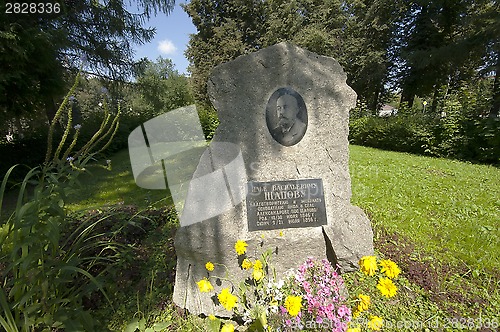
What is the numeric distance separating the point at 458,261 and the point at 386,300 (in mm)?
1137

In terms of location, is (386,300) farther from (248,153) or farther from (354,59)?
(354,59)

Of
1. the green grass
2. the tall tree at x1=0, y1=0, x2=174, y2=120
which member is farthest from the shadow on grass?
the tall tree at x1=0, y1=0, x2=174, y2=120

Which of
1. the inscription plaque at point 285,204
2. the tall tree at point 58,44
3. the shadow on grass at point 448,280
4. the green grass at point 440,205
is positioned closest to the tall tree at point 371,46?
the green grass at point 440,205

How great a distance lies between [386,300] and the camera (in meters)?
2.25

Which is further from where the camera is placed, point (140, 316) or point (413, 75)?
point (413, 75)

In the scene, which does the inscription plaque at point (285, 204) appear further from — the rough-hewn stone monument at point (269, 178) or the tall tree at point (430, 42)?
the tall tree at point (430, 42)

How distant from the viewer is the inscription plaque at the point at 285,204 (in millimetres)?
2203

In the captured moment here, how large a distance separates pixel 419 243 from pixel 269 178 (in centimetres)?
219

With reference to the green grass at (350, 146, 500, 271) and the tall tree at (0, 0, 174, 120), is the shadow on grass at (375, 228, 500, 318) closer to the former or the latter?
the green grass at (350, 146, 500, 271)

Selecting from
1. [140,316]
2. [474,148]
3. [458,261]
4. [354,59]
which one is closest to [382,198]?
[458,261]

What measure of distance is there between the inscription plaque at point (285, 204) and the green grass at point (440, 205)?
1.69 meters

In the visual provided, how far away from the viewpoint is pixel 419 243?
307cm

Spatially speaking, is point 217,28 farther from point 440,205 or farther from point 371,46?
point 440,205

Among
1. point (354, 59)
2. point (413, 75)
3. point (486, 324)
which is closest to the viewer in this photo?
point (486, 324)
